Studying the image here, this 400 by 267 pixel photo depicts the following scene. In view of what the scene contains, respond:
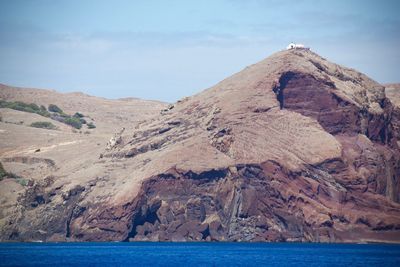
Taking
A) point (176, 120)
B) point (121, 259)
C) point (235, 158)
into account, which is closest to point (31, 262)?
point (121, 259)

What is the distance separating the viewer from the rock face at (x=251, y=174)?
501ft

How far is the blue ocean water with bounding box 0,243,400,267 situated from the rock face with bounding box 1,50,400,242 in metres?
5.18

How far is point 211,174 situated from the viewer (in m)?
157

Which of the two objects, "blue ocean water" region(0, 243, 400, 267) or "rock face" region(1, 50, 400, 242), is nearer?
"blue ocean water" region(0, 243, 400, 267)

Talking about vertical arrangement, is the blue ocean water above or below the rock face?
below

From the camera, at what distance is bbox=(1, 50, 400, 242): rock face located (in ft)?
501

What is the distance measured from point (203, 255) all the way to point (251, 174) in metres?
36.0

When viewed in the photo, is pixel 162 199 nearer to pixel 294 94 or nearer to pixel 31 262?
pixel 294 94

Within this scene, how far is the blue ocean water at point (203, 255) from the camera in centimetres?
10844

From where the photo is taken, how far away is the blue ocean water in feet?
356

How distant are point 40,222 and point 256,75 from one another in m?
48.8

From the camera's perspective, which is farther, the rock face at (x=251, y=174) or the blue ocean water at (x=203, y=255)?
the rock face at (x=251, y=174)

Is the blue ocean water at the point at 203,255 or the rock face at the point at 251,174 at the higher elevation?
the rock face at the point at 251,174

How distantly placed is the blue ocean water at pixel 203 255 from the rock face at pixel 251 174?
5.18 m
